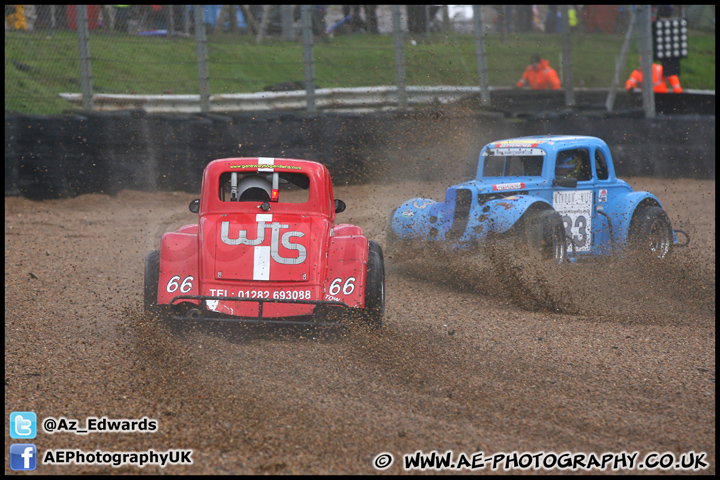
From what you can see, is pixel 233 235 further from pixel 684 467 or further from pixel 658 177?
pixel 658 177

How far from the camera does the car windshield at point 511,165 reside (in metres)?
8.29

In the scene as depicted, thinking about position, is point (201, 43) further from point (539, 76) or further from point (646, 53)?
point (646, 53)

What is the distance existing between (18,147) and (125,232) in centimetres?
263

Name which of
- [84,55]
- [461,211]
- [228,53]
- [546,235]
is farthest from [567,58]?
[84,55]

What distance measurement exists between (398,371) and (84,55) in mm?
9335

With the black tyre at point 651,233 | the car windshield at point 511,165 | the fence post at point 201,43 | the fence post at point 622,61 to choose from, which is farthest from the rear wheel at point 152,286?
the fence post at point 622,61

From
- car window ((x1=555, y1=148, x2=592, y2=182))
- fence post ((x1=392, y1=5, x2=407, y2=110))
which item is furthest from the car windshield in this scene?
fence post ((x1=392, y1=5, x2=407, y2=110))

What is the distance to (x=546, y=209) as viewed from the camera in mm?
7719

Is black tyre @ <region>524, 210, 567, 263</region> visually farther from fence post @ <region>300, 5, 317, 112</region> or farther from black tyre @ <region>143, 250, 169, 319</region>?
fence post @ <region>300, 5, 317, 112</region>

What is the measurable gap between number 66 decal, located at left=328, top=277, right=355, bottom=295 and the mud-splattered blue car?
2267mm

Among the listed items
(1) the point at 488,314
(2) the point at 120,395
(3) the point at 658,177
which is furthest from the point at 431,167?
(2) the point at 120,395

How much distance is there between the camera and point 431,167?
1245 cm

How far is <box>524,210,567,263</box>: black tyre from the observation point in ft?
23.8

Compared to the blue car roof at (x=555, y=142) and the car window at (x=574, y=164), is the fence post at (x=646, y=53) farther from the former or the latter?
the car window at (x=574, y=164)
